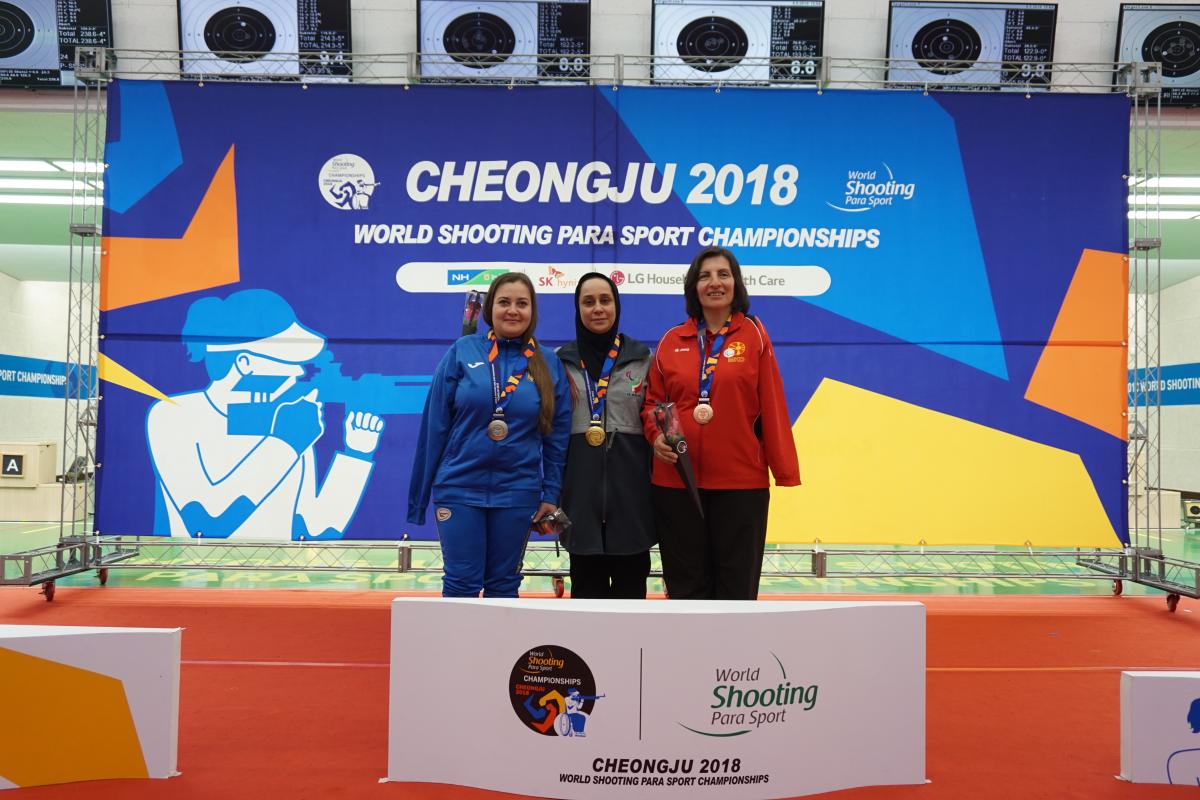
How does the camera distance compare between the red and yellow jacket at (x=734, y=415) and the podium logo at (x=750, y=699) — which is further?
the red and yellow jacket at (x=734, y=415)

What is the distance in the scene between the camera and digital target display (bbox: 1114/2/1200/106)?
568cm

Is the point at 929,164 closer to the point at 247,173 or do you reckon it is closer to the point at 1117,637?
the point at 1117,637

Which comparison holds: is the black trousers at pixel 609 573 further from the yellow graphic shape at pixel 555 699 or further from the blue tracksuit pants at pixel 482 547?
the yellow graphic shape at pixel 555 699

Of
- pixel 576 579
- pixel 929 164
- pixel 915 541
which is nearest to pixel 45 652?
pixel 576 579

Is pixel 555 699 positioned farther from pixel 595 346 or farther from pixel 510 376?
pixel 595 346

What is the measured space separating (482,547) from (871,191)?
3256 mm

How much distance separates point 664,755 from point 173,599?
3.53 meters

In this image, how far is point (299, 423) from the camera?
4.40 m

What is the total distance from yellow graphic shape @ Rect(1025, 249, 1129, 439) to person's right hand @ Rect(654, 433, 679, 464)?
10.0 feet

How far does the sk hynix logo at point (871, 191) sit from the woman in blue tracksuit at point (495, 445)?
265cm

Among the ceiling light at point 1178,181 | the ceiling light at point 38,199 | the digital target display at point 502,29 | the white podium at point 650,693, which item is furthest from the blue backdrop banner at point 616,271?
the ceiling light at point 38,199

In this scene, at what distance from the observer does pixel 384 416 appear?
4.43 m

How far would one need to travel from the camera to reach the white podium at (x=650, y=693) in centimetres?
181

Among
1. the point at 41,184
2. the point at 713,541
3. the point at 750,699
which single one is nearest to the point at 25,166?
the point at 41,184
